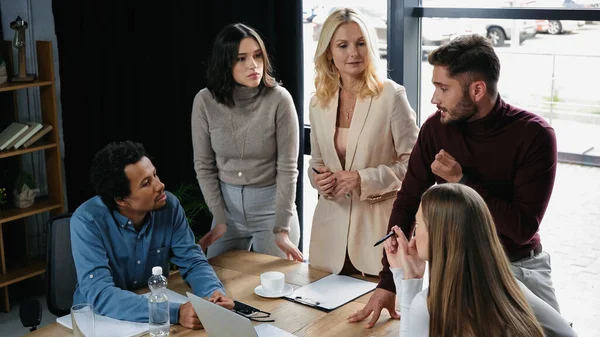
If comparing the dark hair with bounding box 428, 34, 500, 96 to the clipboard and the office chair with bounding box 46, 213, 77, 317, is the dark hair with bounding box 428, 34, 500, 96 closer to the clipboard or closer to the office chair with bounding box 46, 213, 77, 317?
the clipboard

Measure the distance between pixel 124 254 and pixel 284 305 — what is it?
617mm

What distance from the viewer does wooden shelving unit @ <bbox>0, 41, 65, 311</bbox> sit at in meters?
4.32

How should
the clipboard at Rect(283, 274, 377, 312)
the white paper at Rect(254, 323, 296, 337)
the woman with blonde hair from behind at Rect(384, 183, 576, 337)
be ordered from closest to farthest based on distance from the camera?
the woman with blonde hair from behind at Rect(384, 183, 576, 337), the white paper at Rect(254, 323, 296, 337), the clipboard at Rect(283, 274, 377, 312)

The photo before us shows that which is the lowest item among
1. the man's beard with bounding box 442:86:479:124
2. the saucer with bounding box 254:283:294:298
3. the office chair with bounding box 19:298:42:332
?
the office chair with bounding box 19:298:42:332

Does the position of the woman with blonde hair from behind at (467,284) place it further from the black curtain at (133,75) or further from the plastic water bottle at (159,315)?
the black curtain at (133,75)

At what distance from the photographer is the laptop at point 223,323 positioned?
6.61 feet

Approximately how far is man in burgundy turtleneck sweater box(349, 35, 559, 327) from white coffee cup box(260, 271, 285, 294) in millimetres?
311

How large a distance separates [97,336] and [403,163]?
4.23ft

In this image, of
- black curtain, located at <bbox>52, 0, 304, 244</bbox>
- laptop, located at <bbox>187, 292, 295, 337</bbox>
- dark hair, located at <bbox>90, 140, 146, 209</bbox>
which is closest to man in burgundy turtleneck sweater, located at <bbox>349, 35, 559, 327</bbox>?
laptop, located at <bbox>187, 292, 295, 337</bbox>

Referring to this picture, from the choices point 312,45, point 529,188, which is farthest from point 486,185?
point 312,45

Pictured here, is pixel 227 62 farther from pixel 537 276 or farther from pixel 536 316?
pixel 536 316

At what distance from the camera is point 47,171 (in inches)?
182

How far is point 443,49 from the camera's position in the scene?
235 cm

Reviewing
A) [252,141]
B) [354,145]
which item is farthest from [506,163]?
[252,141]
